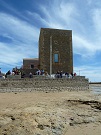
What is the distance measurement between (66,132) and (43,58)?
2011cm

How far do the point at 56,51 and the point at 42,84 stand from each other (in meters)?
8.93

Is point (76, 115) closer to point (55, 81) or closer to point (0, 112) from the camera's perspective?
point (0, 112)

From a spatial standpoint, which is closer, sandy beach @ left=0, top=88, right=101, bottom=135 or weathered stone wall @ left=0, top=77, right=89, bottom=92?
sandy beach @ left=0, top=88, right=101, bottom=135

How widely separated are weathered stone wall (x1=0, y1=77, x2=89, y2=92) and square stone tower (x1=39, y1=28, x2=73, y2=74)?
23.1 ft

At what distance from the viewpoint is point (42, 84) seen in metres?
18.7

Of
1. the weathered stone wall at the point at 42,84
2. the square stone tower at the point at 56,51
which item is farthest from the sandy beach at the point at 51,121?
the square stone tower at the point at 56,51

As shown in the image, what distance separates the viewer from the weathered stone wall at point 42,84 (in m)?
17.6

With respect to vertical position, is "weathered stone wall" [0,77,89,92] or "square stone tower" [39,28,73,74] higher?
A: "square stone tower" [39,28,73,74]

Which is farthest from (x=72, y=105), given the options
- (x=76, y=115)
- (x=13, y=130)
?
(x=13, y=130)

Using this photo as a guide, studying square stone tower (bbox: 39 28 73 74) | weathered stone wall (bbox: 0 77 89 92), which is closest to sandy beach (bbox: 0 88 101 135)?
weathered stone wall (bbox: 0 77 89 92)

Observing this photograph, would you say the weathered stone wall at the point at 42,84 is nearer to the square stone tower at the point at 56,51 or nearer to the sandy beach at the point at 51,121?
the square stone tower at the point at 56,51

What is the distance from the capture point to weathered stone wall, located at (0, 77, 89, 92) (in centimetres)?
1762

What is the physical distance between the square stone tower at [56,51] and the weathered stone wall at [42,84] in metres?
7.03

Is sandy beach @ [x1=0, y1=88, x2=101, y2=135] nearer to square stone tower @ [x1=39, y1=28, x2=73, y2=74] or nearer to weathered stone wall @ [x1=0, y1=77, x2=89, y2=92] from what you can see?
weathered stone wall @ [x1=0, y1=77, x2=89, y2=92]
